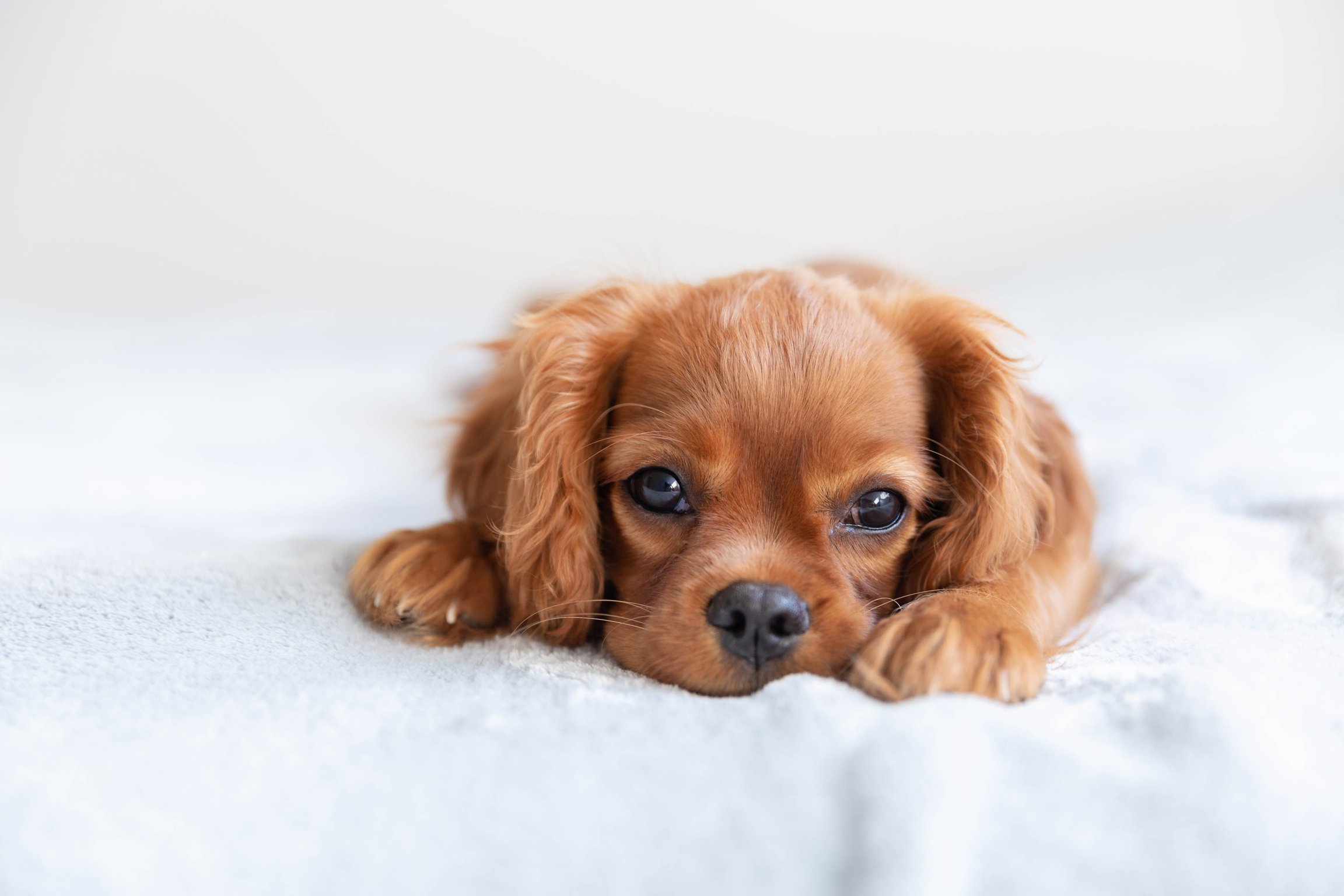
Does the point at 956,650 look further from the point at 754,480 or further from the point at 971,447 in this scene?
the point at 971,447

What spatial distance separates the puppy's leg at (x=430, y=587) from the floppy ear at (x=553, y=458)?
0.20 ft

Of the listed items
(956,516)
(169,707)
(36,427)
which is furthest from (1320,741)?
(36,427)

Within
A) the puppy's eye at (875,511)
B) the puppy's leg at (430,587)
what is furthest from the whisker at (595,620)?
the puppy's eye at (875,511)

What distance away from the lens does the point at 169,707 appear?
1457 millimetres

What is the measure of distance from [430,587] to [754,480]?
0.69m

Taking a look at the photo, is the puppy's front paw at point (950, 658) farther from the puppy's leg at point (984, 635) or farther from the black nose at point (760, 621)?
the black nose at point (760, 621)

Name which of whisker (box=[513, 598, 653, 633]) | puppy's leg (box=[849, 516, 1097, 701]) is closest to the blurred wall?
whisker (box=[513, 598, 653, 633])

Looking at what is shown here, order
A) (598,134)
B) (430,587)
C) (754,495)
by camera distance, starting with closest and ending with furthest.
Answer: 1. (754,495)
2. (430,587)
3. (598,134)

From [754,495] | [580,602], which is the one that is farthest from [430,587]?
[754,495]

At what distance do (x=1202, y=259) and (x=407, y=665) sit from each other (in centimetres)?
467

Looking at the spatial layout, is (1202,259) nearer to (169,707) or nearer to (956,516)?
(956,516)

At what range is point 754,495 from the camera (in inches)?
75.9

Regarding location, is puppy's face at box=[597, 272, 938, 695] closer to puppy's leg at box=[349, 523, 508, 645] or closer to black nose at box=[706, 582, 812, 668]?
black nose at box=[706, 582, 812, 668]

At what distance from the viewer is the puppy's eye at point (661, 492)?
2.00 m
